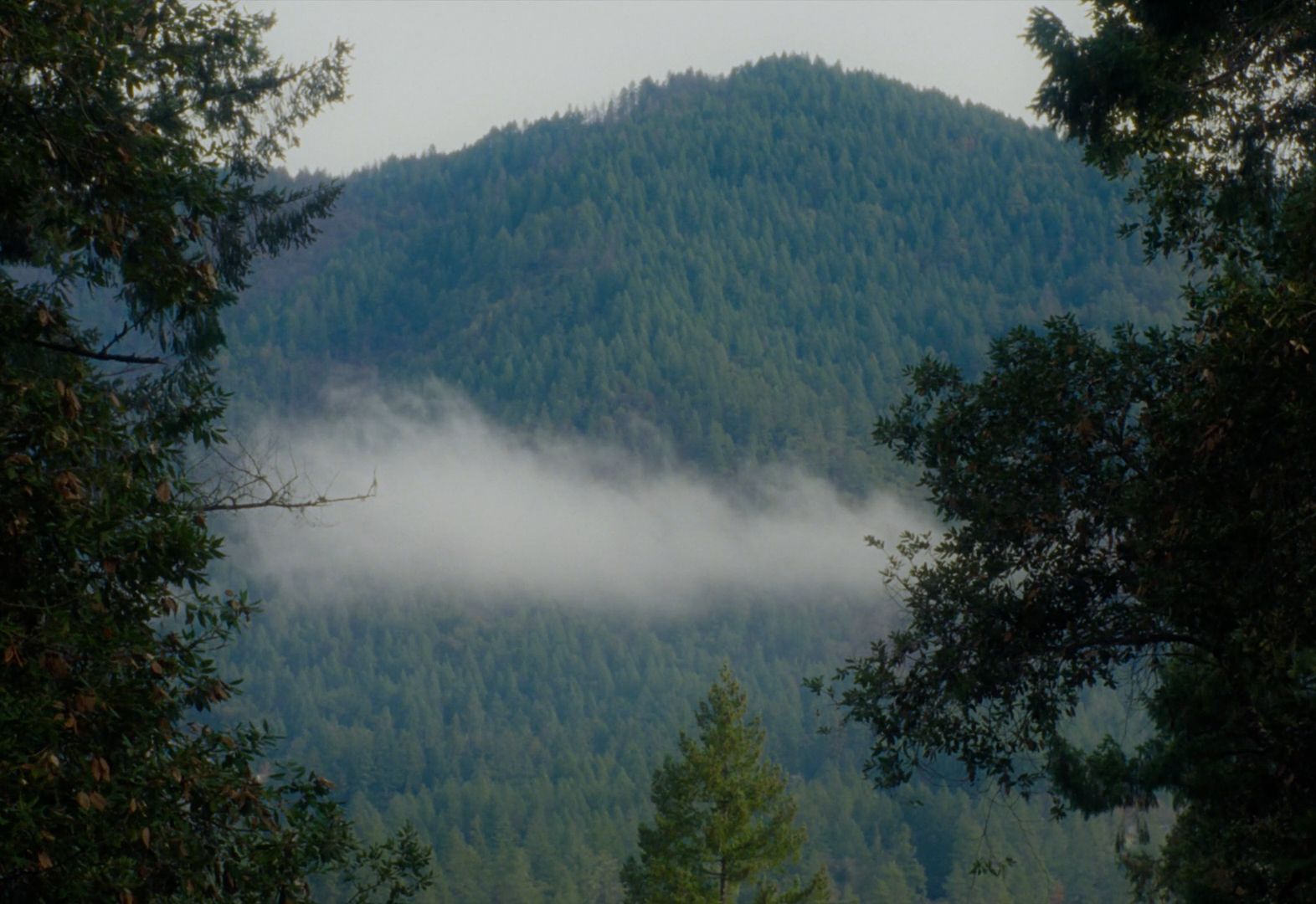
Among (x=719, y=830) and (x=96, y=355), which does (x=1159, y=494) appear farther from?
(x=719, y=830)

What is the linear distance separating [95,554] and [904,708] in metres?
4.92

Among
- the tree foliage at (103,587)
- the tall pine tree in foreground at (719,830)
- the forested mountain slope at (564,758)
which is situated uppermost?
the forested mountain slope at (564,758)

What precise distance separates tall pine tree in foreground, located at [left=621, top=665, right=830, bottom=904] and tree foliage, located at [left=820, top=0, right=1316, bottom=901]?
17.3m

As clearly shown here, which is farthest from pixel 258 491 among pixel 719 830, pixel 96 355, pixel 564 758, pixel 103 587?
pixel 564 758

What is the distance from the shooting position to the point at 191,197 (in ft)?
25.7

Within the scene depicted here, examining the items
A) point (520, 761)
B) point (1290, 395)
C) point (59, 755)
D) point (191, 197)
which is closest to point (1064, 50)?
point (1290, 395)

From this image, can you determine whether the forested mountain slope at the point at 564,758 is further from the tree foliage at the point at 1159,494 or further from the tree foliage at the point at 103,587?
the tree foliage at the point at 103,587

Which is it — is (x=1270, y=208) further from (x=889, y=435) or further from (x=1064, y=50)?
(x=889, y=435)

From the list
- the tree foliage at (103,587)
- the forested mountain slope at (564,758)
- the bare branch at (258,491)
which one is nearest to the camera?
the tree foliage at (103,587)

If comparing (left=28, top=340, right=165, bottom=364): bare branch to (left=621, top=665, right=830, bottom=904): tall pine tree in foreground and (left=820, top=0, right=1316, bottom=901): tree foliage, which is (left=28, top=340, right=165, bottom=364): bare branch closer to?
(left=820, top=0, right=1316, bottom=901): tree foliage

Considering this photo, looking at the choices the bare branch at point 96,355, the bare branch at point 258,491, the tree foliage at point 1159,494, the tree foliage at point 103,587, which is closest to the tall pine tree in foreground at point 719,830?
the tree foliage at point 1159,494

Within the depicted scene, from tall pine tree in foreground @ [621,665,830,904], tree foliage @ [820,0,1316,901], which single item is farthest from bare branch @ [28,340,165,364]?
tall pine tree in foreground @ [621,665,830,904]

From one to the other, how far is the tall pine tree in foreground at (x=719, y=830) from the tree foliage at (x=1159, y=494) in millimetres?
17343

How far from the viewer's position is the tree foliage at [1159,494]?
5.86 meters
